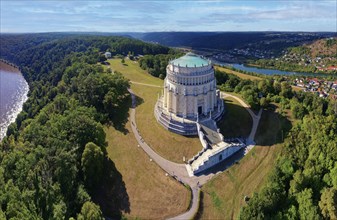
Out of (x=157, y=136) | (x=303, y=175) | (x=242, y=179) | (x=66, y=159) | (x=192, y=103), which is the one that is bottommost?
(x=242, y=179)

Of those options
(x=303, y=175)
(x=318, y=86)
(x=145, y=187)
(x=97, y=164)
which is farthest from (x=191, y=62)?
(x=318, y=86)

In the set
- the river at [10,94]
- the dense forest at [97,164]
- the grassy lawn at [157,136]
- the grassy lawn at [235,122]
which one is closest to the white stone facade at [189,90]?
the grassy lawn at [235,122]

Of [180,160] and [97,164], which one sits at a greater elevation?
[97,164]

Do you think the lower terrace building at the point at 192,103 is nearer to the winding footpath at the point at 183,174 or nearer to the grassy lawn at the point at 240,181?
the grassy lawn at the point at 240,181

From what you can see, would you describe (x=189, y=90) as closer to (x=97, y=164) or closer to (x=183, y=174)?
(x=183, y=174)

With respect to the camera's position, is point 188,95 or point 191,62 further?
point 191,62

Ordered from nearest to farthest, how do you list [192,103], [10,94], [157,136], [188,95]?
[157,136] → [188,95] → [192,103] → [10,94]

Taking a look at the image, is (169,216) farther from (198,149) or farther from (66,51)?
(66,51)

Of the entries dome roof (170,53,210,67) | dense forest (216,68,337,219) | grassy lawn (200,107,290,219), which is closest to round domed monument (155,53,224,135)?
dome roof (170,53,210,67)
